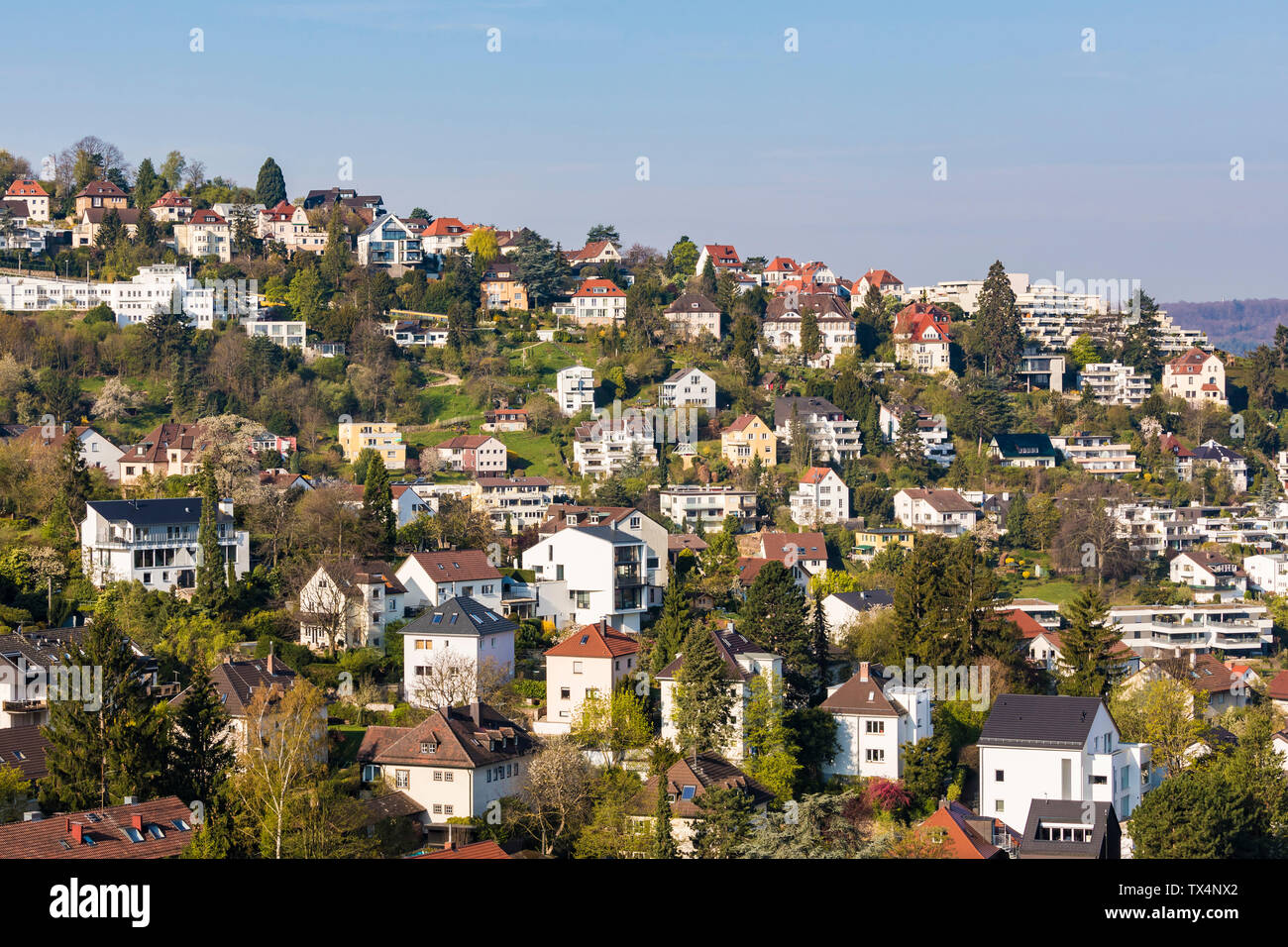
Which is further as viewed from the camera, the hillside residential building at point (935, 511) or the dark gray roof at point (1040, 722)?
the hillside residential building at point (935, 511)

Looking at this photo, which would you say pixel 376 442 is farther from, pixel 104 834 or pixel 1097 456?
pixel 104 834

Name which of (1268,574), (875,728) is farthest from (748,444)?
(875,728)

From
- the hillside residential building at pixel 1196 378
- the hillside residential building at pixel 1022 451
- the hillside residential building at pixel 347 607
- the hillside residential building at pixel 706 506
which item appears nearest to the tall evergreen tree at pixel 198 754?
the hillside residential building at pixel 347 607

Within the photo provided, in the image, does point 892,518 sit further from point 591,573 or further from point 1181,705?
point 1181,705

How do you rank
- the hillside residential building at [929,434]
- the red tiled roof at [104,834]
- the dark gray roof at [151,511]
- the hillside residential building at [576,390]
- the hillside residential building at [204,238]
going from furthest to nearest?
the hillside residential building at [204,238] < the hillside residential building at [929,434] < the hillside residential building at [576,390] < the dark gray roof at [151,511] < the red tiled roof at [104,834]

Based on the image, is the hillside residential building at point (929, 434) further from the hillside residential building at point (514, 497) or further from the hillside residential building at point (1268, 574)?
the hillside residential building at point (514, 497)
